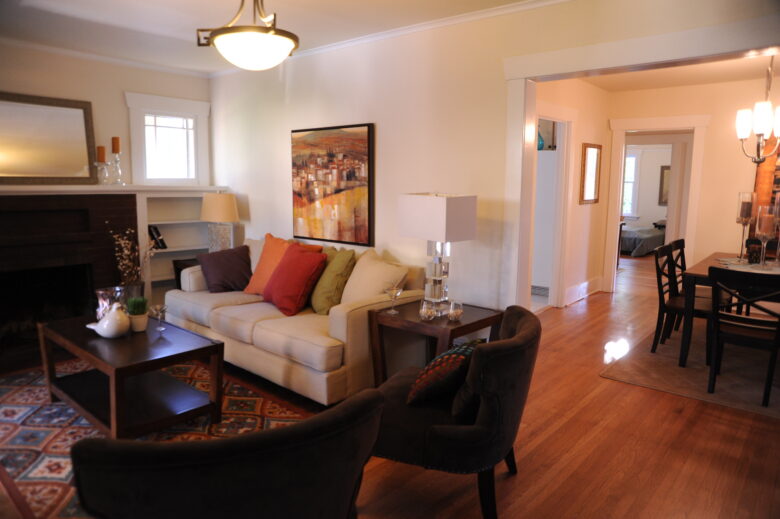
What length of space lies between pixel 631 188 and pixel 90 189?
1146 centimetres

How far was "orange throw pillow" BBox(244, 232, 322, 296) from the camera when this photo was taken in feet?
14.1

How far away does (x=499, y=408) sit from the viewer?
198 centimetres

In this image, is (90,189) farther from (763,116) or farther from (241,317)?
(763,116)

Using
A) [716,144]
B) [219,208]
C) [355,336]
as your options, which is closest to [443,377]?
[355,336]

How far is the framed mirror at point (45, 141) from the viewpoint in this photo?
4.32 m

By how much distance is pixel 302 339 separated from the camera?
10.6 ft

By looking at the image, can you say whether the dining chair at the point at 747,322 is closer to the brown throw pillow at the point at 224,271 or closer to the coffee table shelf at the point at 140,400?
the coffee table shelf at the point at 140,400

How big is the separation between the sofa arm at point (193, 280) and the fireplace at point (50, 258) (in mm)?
672

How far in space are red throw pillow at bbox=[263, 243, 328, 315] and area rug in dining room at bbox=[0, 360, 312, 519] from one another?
25.4 inches

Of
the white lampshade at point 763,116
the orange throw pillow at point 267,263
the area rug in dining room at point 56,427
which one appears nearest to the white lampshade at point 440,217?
the orange throw pillow at point 267,263

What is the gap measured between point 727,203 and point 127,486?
6.83 metres

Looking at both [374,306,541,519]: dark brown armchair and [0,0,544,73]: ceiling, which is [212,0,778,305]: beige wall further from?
[374,306,541,519]: dark brown armchair

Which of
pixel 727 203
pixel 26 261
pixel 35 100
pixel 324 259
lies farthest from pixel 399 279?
pixel 727 203

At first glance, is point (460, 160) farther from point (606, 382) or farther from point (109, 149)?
point (109, 149)
